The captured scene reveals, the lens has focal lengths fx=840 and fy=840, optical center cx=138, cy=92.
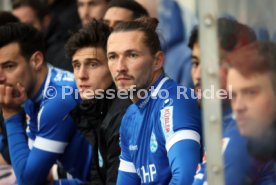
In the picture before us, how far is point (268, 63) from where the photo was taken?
3.21m

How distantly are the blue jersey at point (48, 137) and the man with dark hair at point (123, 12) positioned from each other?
0.59m

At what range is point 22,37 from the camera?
233 inches

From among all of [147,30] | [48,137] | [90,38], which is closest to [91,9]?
[90,38]

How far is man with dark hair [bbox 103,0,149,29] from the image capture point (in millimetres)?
6105

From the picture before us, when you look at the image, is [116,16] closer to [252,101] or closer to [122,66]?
[122,66]

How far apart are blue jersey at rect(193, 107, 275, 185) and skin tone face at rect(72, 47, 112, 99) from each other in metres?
2.17

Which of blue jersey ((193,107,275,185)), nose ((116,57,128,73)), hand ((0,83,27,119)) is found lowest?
hand ((0,83,27,119))

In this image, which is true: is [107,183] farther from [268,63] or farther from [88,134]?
[268,63]

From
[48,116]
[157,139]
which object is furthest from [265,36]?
[48,116]

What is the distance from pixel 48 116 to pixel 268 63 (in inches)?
104

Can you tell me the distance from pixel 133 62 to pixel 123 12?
156cm

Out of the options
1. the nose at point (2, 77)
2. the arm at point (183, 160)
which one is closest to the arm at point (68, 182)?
the nose at point (2, 77)

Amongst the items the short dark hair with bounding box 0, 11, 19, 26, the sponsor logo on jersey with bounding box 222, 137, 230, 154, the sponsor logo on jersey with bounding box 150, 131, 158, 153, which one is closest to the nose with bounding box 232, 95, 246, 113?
the sponsor logo on jersey with bounding box 222, 137, 230, 154

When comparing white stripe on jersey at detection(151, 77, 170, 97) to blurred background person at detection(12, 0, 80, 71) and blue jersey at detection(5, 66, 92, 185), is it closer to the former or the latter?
blue jersey at detection(5, 66, 92, 185)
